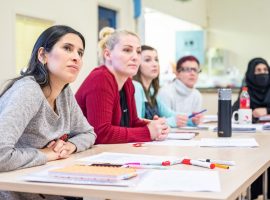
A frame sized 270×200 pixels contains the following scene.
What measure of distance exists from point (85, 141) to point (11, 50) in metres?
1.85

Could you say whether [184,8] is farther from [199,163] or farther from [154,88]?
[199,163]

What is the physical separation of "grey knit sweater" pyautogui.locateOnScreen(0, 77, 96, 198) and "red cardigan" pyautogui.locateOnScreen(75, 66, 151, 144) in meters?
0.16

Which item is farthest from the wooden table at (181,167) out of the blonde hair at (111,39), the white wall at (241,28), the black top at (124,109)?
the white wall at (241,28)

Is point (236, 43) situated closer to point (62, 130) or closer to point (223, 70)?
point (223, 70)

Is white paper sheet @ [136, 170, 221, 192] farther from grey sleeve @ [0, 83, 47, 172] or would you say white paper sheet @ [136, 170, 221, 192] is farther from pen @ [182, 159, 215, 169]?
grey sleeve @ [0, 83, 47, 172]

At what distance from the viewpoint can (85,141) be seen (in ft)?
5.51

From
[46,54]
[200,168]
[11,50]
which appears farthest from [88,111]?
[11,50]

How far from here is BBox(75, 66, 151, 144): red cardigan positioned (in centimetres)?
192

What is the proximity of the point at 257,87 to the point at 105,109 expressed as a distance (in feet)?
6.83

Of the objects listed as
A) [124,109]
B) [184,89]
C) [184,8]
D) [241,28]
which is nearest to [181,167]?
[124,109]

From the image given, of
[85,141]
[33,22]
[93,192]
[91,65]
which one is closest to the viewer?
[93,192]

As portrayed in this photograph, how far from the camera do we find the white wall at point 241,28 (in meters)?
6.49

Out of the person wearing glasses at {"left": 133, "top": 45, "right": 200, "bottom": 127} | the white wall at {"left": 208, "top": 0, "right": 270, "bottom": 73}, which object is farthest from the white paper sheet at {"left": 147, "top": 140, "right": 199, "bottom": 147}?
the white wall at {"left": 208, "top": 0, "right": 270, "bottom": 73}

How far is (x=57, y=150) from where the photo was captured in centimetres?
146
